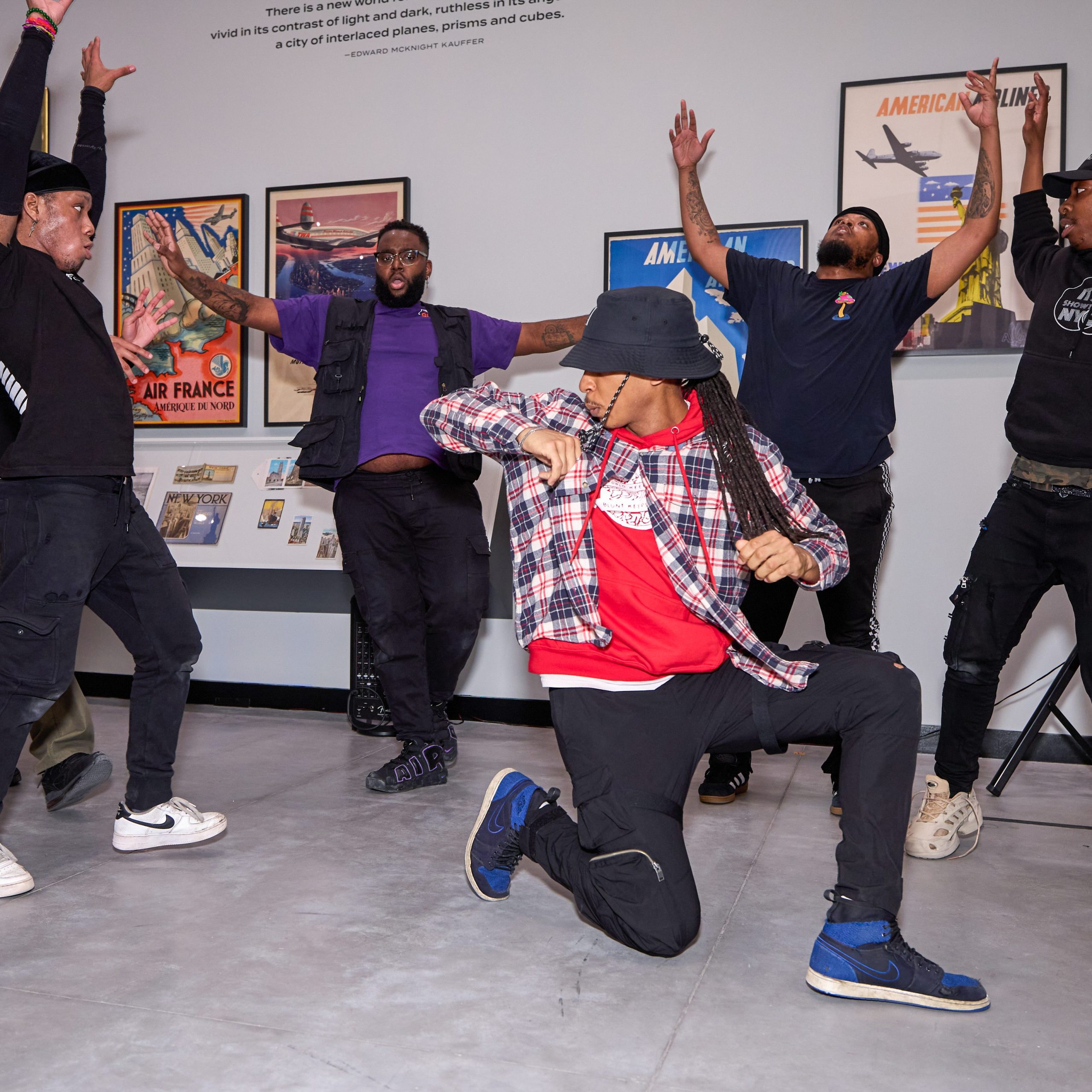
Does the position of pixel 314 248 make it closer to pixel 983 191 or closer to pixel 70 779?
pixel 70 779

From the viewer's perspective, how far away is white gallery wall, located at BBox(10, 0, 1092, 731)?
4176mm

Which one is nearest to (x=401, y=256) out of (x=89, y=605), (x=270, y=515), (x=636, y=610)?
(x=270, y=515)

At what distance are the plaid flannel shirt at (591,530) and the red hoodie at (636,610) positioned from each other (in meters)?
0.03

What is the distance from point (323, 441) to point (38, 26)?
1605mm

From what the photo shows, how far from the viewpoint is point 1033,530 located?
2.86m

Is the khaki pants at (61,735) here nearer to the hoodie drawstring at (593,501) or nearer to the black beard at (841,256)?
the hoodie drawstring at (593,501)

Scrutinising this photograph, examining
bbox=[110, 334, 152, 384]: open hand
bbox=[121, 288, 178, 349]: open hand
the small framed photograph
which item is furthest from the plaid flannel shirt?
the small framed photograph

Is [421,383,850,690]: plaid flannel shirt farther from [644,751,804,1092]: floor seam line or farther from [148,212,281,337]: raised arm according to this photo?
[148,212,281,337]: raised arm

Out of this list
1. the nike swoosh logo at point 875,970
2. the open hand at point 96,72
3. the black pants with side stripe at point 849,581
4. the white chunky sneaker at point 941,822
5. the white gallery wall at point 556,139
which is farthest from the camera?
the white gallery wall at point 556,139

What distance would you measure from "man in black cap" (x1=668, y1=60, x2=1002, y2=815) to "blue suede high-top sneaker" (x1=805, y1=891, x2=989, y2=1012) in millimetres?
1326

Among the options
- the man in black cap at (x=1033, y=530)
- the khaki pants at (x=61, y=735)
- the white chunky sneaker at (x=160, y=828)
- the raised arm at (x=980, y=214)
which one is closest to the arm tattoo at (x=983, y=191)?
the raised arm at (x=980, y=214)

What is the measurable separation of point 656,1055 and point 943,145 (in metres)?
3.52

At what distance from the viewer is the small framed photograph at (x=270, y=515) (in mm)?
4676

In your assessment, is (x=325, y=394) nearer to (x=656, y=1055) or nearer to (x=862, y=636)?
(x=862, y=636)
